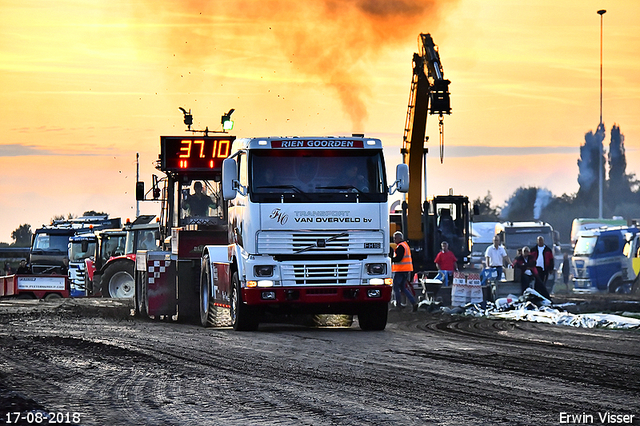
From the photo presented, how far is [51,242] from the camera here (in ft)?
145

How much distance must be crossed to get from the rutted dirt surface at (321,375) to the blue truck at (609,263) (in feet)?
64.6

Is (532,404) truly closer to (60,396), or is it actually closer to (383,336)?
(60,396)

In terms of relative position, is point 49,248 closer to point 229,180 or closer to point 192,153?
point 192,153

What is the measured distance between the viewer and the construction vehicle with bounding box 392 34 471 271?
3194cm

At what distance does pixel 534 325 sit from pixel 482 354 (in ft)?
20.3

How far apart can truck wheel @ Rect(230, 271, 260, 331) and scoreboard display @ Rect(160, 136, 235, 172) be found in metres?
4.28

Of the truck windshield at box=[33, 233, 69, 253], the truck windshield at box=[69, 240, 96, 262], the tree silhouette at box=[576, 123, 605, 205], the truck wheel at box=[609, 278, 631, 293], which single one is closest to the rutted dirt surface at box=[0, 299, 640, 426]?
the truck wheel at box=[609, 278, 631, 293]

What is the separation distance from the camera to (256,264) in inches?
665

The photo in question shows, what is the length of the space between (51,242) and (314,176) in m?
29.3

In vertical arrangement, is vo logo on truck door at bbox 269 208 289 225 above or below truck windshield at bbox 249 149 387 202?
below

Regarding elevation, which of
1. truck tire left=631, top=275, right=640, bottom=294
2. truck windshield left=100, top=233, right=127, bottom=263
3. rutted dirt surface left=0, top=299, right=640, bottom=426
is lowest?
rutted dirt surface left=0, top=299, right=640, bottom=426

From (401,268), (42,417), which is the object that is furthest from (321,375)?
(401,268)

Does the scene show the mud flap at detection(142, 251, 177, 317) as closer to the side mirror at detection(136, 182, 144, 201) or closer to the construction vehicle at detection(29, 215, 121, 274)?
the side mirror at detection(136, 182, 144, 201)

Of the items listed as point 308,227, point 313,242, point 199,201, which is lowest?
point 313,242
